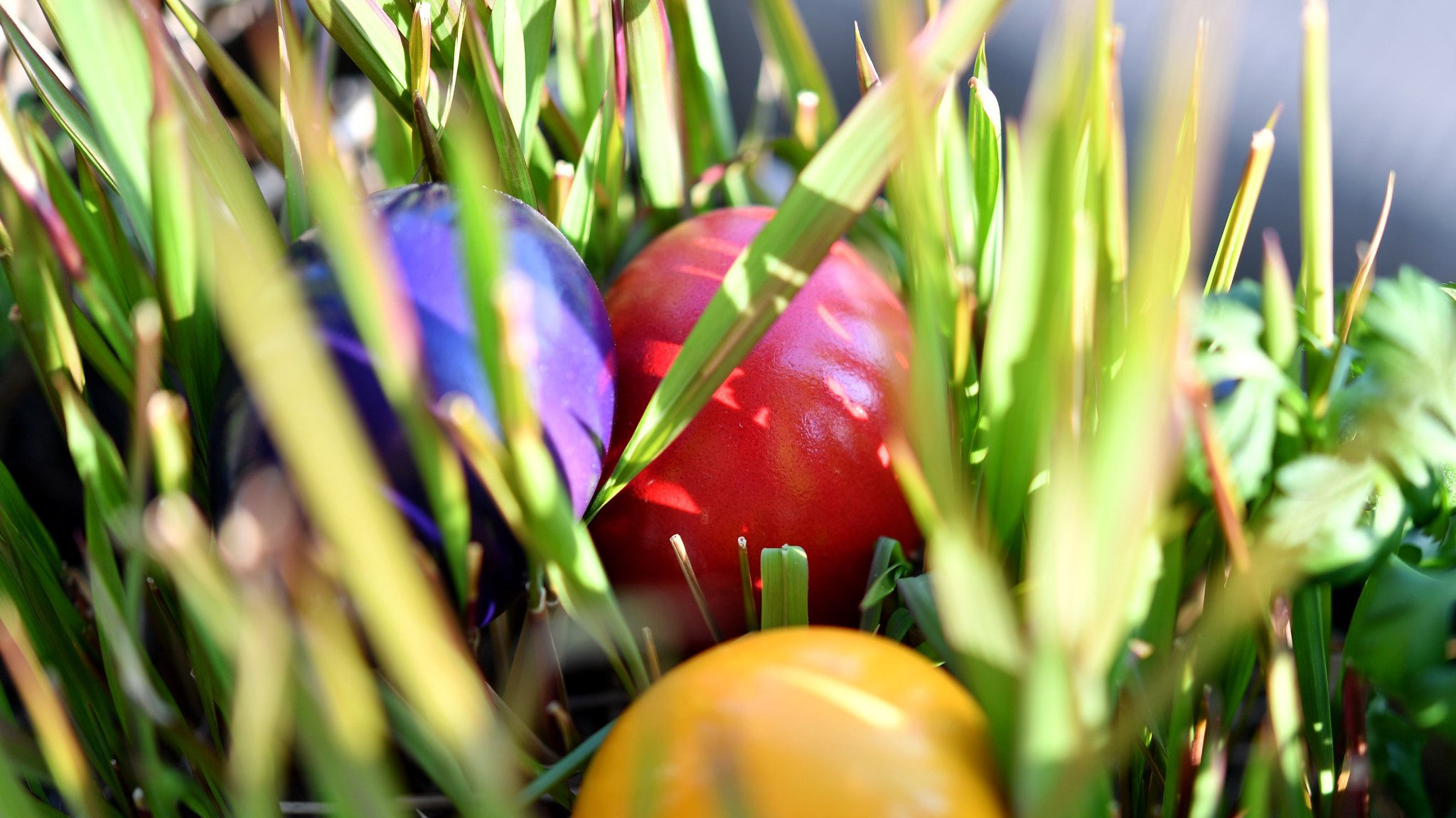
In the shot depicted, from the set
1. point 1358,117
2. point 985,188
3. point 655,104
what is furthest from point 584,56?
point 1358,117

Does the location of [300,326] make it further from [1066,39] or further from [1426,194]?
[1426,194]

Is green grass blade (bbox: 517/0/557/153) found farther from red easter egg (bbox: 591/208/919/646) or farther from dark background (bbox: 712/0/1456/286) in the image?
dark background (bbox: 712/0/1456/286)

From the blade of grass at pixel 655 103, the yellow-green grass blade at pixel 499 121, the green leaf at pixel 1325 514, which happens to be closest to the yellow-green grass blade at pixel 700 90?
the blade of grass at pixel 655 103

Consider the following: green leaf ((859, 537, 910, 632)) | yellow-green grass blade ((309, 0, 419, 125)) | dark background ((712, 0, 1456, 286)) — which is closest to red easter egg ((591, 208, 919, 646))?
green leaf ((859, 537, 910, 632))

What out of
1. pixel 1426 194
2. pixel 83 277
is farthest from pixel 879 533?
pixel 1426 194

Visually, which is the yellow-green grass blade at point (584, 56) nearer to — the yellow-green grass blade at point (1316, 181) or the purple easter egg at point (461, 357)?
the purple easter egg at point (461, 357)

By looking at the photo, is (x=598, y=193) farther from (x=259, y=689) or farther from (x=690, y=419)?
(x=259, y=689)
